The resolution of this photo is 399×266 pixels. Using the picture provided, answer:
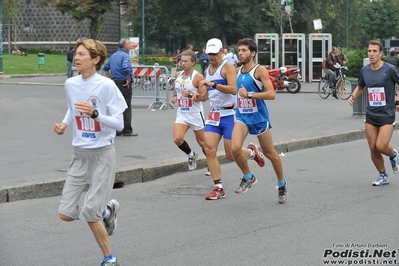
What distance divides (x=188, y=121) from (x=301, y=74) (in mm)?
30224

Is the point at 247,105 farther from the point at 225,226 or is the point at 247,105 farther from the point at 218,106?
the point at 225,226

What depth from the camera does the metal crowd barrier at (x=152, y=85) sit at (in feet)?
80.3

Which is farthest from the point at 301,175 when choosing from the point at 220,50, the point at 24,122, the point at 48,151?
the point at 24,122

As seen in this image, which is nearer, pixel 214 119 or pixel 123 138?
pixel 214 119

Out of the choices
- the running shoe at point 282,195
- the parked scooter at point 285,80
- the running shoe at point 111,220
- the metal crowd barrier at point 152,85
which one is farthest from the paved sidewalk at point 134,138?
the parked scooter at point 285,80

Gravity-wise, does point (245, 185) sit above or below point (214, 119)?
below

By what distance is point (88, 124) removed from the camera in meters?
6.80

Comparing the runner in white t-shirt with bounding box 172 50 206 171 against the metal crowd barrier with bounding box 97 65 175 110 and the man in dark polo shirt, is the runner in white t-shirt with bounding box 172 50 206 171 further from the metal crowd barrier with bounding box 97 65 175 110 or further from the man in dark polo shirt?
the metal crowd barrier with bounding box 97 65 175 110

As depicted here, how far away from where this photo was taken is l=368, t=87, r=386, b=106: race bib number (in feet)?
36.3

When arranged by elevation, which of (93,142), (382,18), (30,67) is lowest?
(93,142)

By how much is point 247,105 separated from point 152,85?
15.0 m

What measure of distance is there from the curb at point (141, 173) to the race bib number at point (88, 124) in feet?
12.1

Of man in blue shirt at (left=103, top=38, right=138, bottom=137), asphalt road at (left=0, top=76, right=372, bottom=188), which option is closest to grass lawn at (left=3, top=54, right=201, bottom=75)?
asphalt road at (left=0, top=76, right=372, bottom=188)

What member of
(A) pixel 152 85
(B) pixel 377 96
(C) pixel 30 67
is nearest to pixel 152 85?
(A) pixel 152 85
